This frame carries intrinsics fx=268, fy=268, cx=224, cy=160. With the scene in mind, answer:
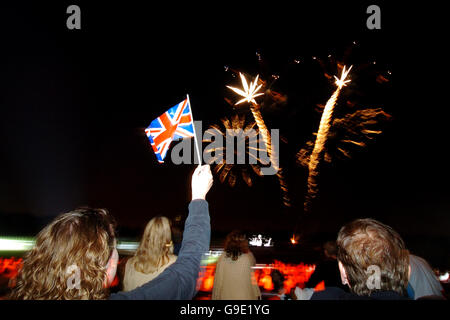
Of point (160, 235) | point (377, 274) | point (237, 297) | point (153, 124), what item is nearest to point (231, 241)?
point (237, 297)

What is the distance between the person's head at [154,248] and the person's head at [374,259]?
2.15 meters

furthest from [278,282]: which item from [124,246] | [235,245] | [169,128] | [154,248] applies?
[124,246]

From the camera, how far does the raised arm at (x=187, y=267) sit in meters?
1.32

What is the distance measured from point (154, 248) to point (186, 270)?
78.1 inches

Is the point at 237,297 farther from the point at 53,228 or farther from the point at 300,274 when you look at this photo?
the point at 300,274

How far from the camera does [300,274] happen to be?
34.8 ft

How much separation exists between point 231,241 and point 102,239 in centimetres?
375

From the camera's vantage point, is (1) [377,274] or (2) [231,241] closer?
(1) [377,274]

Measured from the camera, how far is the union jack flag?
4.18 metres

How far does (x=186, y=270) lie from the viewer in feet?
4.67

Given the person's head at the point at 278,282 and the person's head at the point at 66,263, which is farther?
the person's head at the point at 278,282

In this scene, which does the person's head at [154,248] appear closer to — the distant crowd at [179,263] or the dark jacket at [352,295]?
the distant crowd at [179,263]

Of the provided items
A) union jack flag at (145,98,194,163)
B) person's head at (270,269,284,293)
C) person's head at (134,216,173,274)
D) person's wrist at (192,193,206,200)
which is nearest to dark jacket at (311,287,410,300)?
person's wrist at (192,193,206,200)

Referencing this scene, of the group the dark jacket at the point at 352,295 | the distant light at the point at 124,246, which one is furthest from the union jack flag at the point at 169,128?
the dark jacket at the point at 352,295
